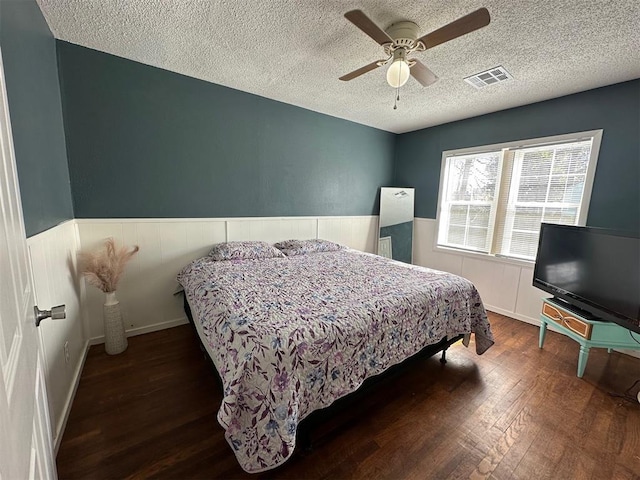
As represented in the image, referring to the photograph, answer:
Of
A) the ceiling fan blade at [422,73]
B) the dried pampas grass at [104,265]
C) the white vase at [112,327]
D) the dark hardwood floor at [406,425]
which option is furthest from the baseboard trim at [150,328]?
the ceiling fan blade at [422,73]

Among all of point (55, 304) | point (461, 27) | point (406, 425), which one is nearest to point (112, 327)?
point (55, 304)

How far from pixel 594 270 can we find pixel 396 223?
2.48m

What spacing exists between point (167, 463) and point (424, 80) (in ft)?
9.67

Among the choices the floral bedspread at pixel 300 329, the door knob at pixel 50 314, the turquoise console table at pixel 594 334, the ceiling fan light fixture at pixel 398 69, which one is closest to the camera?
the door knob at pixel 50 314

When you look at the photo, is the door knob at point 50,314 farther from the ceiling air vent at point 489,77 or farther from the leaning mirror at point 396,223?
the leaning mirror at point 396,223

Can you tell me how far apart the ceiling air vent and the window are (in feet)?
3.14

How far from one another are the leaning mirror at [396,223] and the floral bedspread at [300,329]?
6.08ft

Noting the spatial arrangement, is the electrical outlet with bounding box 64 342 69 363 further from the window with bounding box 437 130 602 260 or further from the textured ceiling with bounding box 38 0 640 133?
the window with bounding box 437 130 602 260

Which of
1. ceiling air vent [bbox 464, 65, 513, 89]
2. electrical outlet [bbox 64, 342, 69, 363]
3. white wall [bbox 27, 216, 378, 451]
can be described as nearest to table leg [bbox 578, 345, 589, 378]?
ceiling air vent [bbox 464, 65, 513, 89]

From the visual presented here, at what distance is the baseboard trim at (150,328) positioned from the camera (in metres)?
2.46

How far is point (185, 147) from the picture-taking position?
9.05ft

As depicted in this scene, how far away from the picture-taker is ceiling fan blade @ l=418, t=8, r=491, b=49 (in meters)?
1.40

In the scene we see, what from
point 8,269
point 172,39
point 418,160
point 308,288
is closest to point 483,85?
point 418,160

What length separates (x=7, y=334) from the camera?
20.1 inches
